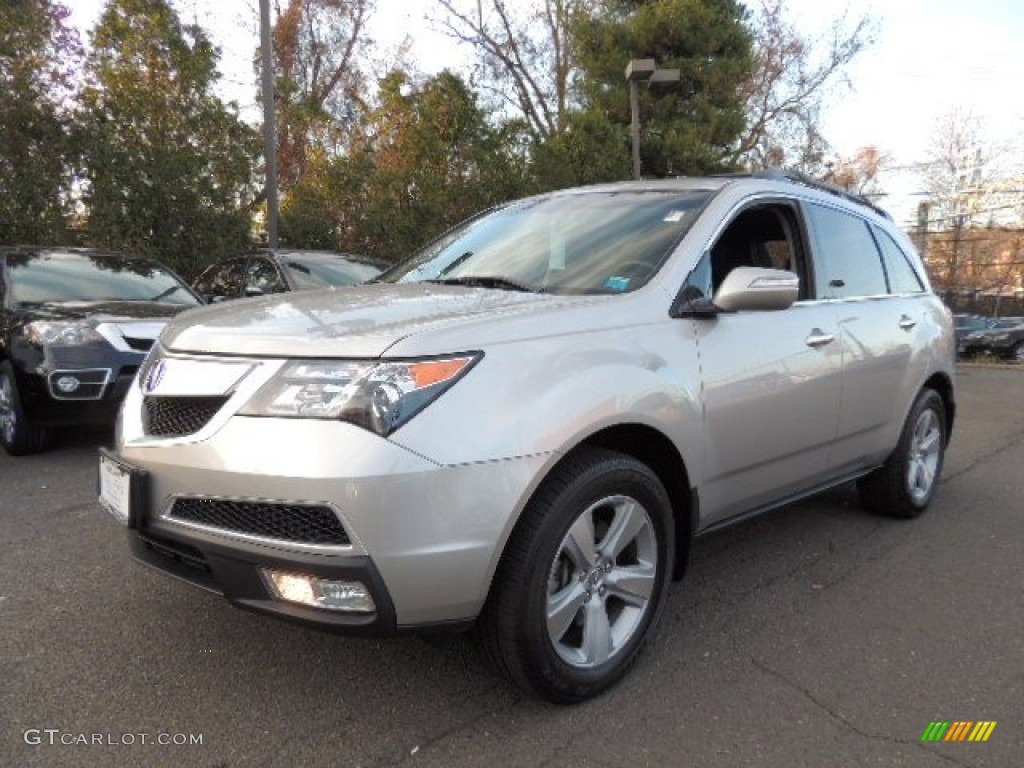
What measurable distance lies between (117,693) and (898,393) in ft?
Answer: 12.2

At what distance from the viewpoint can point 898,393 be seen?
4172mm

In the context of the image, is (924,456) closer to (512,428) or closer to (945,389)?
(945,389)

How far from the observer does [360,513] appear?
2.09 meters

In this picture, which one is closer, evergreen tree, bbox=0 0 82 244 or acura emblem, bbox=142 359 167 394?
acura emblem, bbox=142 359 167 394

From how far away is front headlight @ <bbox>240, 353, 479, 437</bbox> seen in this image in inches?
84.4

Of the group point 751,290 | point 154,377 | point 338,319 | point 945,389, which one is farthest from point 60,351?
point 945,389

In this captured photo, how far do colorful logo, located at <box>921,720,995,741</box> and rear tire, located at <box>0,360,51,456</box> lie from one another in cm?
554

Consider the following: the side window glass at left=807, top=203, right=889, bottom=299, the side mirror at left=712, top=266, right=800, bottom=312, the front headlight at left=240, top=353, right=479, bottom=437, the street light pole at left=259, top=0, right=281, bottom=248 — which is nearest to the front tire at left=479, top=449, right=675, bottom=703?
the front headlight at left=240, top=353, right=479, bottom=437

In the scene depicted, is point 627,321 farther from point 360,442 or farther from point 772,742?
point 772,742

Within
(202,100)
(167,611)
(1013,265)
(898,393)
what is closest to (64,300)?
(167,611)

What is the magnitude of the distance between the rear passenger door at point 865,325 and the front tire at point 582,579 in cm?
144

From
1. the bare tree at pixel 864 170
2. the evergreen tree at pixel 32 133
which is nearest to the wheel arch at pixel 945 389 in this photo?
the evergreen tree at pixel 32 133

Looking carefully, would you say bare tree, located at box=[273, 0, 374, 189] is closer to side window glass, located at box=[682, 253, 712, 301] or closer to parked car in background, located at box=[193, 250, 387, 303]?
parked car in background, located at box=[193, 250, 387, 303]

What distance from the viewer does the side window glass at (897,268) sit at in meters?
4.42
